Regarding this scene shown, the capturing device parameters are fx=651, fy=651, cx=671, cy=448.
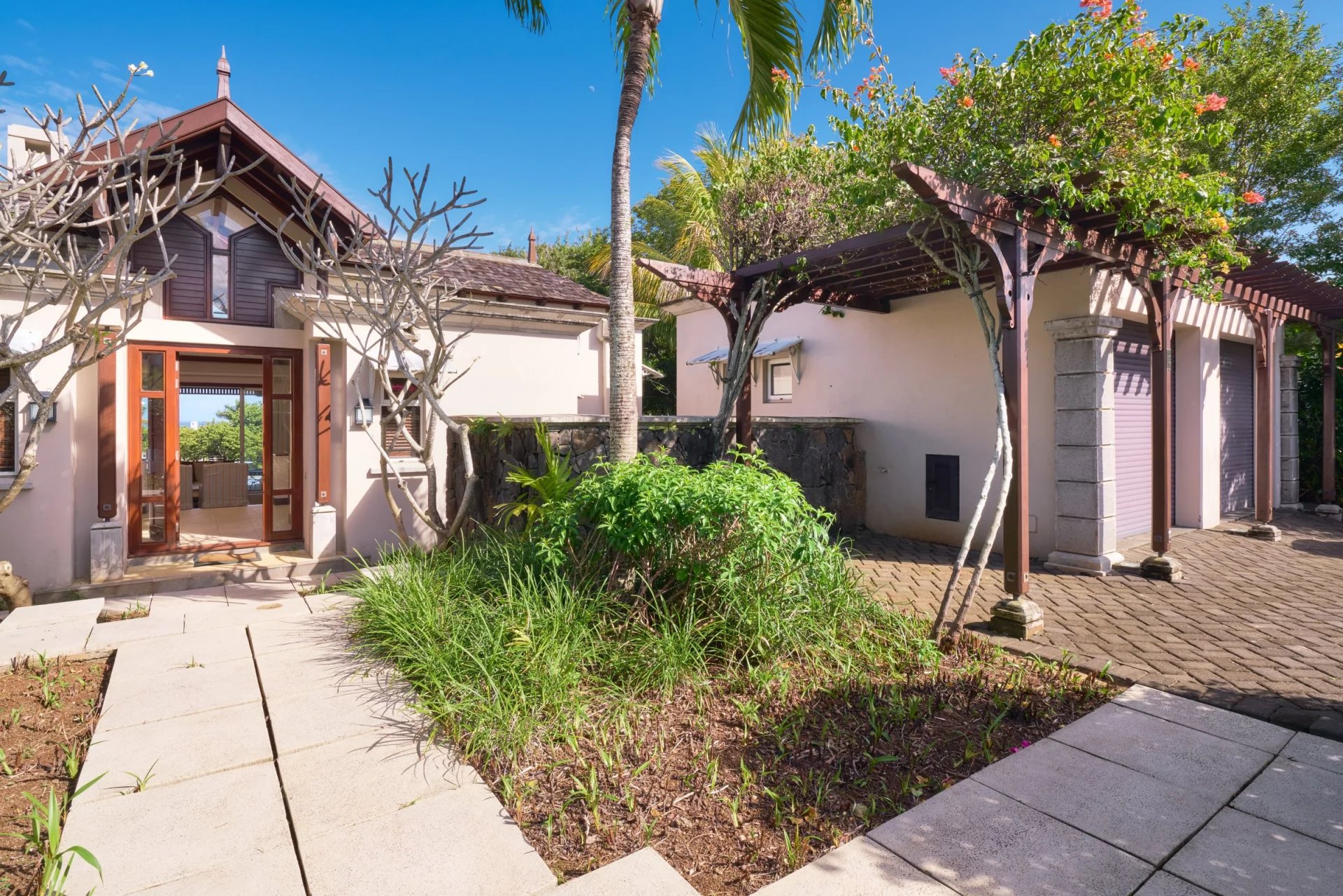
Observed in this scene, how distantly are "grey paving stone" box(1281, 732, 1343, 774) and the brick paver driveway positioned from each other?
0.15m

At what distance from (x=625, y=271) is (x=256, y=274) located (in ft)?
17.6

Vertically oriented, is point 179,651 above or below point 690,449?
below

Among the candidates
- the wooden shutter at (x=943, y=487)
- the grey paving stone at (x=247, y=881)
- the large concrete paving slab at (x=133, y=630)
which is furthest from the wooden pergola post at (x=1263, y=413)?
the large concrete paving slab at (x=133, y=630)

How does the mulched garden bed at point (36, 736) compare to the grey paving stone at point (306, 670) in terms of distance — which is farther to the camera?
the grey paving stone at point (306, 670)

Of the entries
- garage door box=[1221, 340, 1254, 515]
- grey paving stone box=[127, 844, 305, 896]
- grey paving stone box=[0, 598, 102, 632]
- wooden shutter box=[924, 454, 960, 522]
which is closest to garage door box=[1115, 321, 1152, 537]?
wooden shutter box=[924, 454, 960, 522]

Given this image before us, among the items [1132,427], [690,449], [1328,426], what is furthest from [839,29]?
[1328,426]

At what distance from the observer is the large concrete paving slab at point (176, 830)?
8.02ft

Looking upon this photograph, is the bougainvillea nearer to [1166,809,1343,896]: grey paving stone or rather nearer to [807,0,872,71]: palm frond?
[807,0,872,71]: palm frond

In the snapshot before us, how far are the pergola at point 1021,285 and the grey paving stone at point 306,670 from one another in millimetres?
4732

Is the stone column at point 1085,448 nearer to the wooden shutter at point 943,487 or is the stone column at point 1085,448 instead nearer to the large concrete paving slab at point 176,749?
the wooden shutter at point 943,487

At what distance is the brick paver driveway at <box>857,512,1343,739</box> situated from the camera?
411cm

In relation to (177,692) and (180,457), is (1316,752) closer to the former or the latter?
(177,692)

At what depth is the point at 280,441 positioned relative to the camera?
8.57 metres

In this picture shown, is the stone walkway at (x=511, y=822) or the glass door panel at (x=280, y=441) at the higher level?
the glass door panel at (x=280, y=441)
